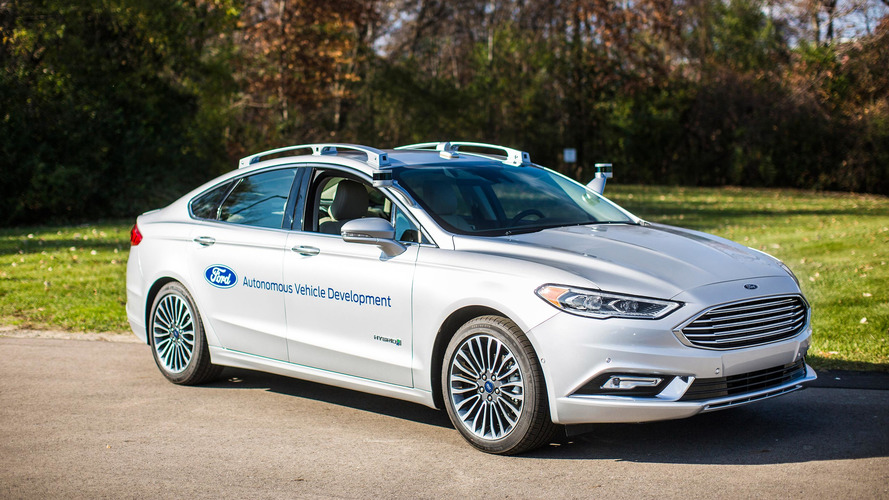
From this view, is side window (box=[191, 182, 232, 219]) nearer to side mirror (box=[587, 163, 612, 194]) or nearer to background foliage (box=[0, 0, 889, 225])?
side mirror (box=[587, 163, 612, 194])

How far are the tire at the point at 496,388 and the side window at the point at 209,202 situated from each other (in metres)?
2.67

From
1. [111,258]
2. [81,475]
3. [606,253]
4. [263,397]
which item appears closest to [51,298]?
[111,258]

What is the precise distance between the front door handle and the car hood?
42.9 inches

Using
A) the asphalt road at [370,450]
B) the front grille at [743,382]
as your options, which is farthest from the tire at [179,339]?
the front grille at [743,382]

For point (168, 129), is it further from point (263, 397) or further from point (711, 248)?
point (711, 248)

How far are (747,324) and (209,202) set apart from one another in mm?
4204

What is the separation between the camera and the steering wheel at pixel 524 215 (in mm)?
6355

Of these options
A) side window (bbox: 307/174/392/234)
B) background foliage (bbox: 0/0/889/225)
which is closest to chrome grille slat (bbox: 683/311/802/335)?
side window (bbox: 307/174/392/234)

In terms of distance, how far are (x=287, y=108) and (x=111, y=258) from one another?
16291 mm

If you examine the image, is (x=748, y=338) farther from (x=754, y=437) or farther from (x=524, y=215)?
(x=524, y=215)

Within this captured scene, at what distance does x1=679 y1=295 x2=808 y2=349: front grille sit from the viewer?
5.14 meters

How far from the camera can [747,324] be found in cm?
532

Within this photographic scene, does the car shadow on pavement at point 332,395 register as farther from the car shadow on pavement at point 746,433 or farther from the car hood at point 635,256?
the car hood at point 635,256

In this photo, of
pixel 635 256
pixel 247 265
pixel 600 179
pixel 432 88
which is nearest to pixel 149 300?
pixel 247 265
